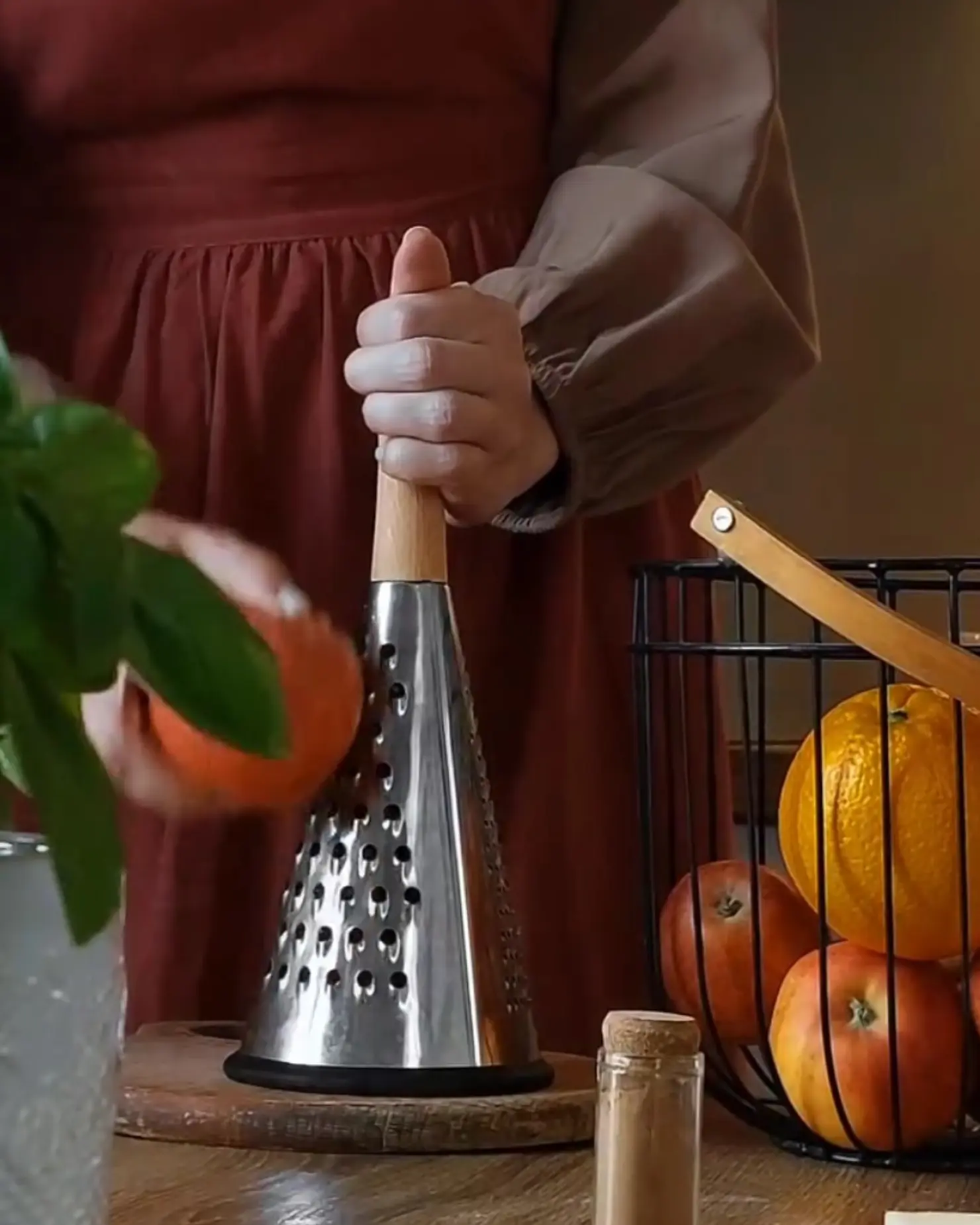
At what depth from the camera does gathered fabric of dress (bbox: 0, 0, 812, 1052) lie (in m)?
0.73

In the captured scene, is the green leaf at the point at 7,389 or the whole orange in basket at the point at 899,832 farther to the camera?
the whole orange in basket at the point at 899,832

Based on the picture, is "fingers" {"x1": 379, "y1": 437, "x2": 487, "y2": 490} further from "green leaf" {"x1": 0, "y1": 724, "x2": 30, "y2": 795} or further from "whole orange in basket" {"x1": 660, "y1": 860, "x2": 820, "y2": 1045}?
"green leaf" {"x1": 0, "y1": 724, "x2": 30, "y2": 795}

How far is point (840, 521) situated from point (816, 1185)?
125 cm

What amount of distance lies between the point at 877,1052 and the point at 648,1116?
0.49 ft

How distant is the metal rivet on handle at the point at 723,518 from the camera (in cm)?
50

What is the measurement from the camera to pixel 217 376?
2.48 feet

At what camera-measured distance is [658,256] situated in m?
0.71

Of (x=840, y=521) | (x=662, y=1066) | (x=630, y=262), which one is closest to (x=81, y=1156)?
(x=662, y=1066)

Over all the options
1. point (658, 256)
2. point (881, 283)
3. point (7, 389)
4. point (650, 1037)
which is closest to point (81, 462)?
point (7, 389)

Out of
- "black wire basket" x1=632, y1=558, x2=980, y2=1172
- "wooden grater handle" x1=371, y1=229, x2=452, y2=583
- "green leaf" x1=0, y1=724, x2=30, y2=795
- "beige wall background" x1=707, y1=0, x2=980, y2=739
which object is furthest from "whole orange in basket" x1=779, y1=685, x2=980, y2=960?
"beige wall background" x1=707, y1=0, x2=980, y2=739

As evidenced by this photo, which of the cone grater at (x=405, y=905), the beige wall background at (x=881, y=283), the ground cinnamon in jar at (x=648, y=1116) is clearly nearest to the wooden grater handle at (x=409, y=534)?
the cone grater at (x=405, y=905)

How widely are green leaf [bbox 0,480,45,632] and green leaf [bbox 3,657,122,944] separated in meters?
0.01

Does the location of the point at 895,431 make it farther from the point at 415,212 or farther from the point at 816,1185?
the point at 816,1185

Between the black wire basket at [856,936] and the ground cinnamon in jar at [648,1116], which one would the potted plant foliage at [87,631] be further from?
the black wire basket at [856,936]
